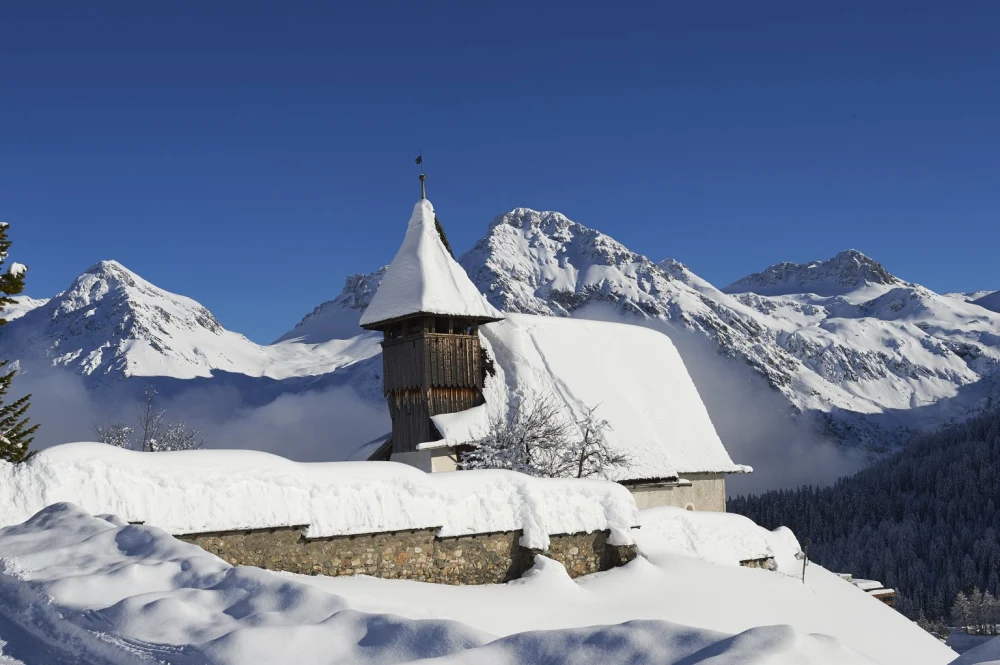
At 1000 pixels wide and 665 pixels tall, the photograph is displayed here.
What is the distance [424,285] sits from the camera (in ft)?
97.5

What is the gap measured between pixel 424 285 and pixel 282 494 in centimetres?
1625

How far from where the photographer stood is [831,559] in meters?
148

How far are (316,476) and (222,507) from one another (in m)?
1.72

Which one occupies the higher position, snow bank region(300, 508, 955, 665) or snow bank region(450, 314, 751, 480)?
snow bank region(450, 314, 751, 480)

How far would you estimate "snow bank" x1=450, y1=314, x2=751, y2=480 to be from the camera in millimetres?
29312

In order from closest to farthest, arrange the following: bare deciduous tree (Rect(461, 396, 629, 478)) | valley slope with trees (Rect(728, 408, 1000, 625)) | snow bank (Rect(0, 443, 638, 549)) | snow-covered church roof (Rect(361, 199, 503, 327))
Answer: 1. snow bank (Rect(0, 443, 638, 549))
2. bare deciduous tree (Rect(461, 396, 629, 478))
3. snow-covered church roof (Rect(361, 199, 503, 327))
4. valley slope with trees (Rect(728, 408, 1000, 625))

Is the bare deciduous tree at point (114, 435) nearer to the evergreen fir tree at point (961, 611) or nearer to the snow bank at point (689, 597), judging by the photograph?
the snow bank at point (689, 597)

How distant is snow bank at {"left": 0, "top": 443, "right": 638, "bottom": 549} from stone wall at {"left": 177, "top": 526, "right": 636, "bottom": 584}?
18 centimetres

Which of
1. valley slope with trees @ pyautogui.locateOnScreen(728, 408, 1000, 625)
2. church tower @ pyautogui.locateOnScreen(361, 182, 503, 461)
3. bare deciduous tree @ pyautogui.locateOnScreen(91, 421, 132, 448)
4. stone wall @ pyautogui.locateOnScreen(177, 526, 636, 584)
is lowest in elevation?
valley slope with trees @ pyautogui.locateOnScreen(728, 408, 1000, 625)

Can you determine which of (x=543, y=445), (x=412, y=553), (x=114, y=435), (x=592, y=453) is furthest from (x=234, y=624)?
(x=114, y=435)

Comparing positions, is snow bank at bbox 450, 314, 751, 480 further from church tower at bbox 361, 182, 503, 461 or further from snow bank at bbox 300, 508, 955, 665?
snow bank at bbox 300, 508, 955, 665

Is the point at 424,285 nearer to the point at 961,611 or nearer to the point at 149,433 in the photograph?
the point at 149,433

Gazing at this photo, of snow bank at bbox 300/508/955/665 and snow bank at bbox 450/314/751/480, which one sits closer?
snow bank at bbox 300/508/955/665

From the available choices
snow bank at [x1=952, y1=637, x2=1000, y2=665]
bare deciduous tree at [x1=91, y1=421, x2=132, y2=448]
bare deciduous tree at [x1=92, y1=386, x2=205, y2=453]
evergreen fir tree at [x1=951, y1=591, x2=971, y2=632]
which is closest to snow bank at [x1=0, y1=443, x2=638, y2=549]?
snow bank at [x1=952, y1=637, x2=1000, y2=665]
